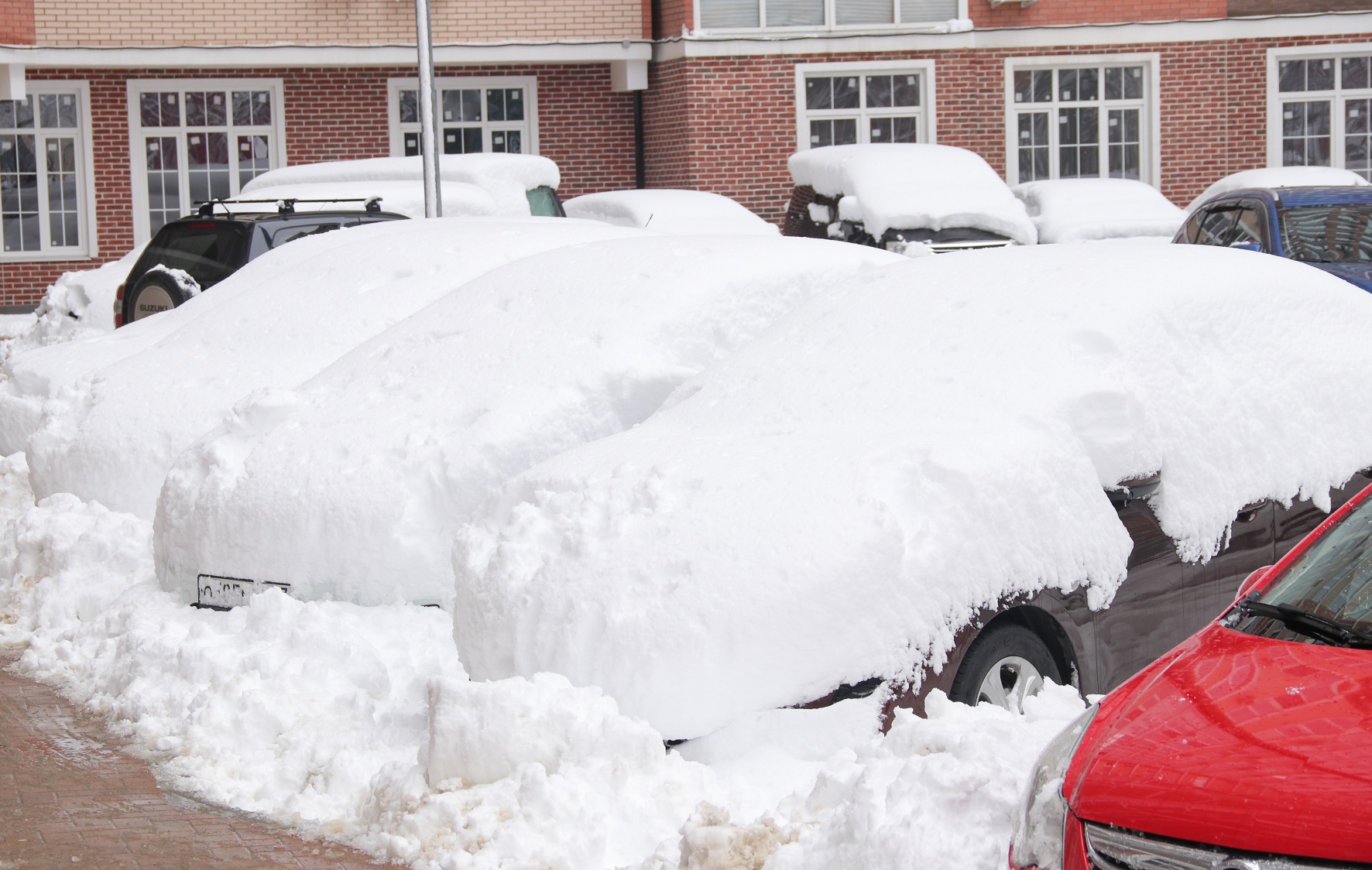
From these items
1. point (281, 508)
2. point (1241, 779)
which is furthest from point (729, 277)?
point (1241, 779)

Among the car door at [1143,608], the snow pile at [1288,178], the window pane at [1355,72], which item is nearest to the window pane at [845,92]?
the snow pile at [1288,178]

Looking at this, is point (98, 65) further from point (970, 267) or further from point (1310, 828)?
point (1310, 828)

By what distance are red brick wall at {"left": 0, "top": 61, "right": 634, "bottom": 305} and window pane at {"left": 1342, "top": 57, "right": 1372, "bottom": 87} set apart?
10144 mm

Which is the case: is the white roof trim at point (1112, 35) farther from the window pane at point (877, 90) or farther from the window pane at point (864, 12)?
the window pane at point (877, 90)

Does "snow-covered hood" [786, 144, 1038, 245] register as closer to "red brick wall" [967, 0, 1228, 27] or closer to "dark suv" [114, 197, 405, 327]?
"red brick wall" [967, 0, 1228, 27]

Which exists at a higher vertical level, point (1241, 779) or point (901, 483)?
point (901, 483)

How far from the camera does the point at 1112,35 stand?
2231 centimetres

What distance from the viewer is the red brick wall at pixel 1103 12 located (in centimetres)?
2206

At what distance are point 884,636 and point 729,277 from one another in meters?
2.34

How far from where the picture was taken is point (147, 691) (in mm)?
5184

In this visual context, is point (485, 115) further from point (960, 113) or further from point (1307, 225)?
point (1307, 225)

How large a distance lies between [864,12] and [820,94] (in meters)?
1.22

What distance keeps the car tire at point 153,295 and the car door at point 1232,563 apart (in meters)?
7.85

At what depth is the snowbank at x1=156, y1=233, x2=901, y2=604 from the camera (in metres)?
5.31
